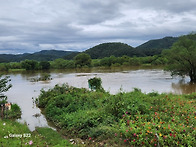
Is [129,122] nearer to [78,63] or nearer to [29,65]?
[29,65]

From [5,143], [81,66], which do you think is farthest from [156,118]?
[81,66]

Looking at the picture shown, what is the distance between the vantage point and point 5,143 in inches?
215

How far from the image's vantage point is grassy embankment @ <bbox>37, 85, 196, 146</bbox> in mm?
5496

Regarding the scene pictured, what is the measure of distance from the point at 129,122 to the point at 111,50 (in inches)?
5200

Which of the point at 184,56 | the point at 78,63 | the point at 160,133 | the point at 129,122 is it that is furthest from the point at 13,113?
the point at 78,63

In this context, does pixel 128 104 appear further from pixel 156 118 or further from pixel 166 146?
pixel 166 146

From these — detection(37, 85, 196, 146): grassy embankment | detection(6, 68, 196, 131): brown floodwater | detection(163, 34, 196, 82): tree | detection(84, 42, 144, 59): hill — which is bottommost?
detection(6, 68, 196, 131): brown floodwater

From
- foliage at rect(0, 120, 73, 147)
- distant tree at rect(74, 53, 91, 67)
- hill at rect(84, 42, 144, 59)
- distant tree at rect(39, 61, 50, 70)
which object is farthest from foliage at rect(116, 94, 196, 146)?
hill at rect(84, 42, 144, 59)

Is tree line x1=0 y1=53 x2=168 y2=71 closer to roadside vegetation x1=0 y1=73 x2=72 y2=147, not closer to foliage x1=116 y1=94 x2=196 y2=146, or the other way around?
roadside vegetation x1=0 y1=73 x2=72 y2=147

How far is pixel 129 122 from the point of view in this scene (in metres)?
6.58

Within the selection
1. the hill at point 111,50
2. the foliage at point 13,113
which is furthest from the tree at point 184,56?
the hill at point 111,50

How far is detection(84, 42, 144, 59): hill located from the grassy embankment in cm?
10821

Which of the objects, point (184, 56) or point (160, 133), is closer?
point (160, 133)

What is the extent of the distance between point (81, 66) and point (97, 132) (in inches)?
2982
